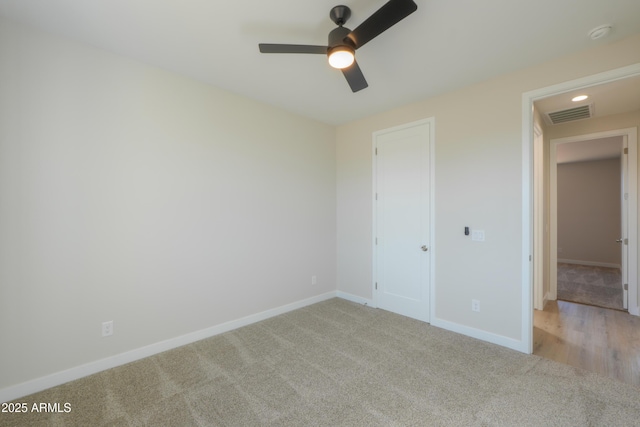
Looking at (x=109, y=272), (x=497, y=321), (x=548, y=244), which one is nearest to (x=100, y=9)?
(x=109, y=272)

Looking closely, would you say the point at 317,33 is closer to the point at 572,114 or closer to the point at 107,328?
the point at 107,328

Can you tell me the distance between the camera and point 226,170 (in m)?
3.10

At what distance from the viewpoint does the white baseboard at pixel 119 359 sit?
6.54 ft

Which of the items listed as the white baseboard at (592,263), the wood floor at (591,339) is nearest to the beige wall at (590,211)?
the white baseboard at (592,263)

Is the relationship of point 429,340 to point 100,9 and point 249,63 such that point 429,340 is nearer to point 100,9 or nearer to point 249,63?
point 249,63

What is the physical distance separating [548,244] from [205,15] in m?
4.98

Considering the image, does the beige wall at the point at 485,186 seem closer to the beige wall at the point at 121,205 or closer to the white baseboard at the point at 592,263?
the beige wall at the point at 121,205

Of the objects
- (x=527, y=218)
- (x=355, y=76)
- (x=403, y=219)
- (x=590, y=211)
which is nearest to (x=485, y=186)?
(x=527, y=218)

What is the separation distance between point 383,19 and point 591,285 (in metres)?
5.99

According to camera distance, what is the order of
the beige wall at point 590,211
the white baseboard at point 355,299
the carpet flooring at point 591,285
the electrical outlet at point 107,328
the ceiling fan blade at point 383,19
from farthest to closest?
the beige wall at point 590,211, the carpet flooring at point 591,285, the white baseboard at point 355,299, the electrical outlet at point 107,328, the ceiling fan blade at point 383,19

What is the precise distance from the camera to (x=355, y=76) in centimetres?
211

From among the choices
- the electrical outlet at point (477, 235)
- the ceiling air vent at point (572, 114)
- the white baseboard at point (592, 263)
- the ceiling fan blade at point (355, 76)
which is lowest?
the white baseboard at point (592, 263)

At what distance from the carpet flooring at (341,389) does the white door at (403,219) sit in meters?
0.74

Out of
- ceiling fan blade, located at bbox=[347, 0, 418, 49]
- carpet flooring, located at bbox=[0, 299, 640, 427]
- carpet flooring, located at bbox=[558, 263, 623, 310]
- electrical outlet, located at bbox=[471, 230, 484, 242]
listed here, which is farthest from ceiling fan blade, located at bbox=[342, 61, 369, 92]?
carpet flooring, located at bbox=[558, 263, 623, 310]
